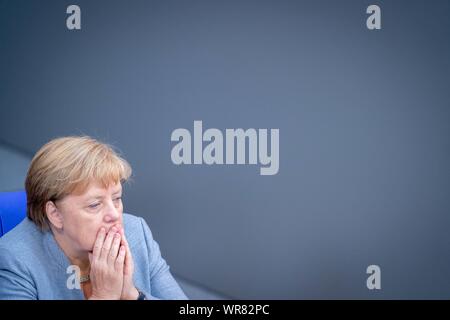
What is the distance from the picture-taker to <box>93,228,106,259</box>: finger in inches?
51.1

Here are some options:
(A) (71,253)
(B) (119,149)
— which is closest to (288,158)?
(B) (119,149)

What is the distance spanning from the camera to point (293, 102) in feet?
5.09

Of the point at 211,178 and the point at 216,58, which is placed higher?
the point at 216,58

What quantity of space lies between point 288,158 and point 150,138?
0.43 m

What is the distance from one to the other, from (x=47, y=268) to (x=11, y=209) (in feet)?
0.86

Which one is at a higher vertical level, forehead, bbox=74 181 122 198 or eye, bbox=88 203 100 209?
forehead, bbox=74 181 122 198

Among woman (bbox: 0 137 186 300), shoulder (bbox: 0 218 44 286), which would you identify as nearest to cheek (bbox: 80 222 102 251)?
woman (bbox: 0 137 186 300)

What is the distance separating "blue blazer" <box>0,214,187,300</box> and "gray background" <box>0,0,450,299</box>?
9.2 inches

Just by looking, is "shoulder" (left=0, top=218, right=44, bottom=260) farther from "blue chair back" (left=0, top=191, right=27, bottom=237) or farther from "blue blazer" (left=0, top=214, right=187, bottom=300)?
"blue chair back" (left=0, top=191, right=27, bottom=237)

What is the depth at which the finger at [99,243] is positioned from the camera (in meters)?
1.30

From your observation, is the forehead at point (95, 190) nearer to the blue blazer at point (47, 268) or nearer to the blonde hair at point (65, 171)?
the blonde hair at point (65, 171)

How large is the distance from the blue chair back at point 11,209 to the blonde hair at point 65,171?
0.15m

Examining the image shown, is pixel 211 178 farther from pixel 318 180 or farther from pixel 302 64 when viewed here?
pixel 302 64

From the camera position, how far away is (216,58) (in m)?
1.55
